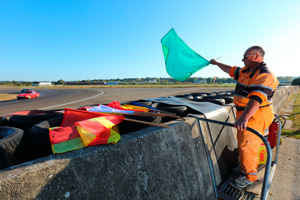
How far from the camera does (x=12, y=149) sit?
5.44ft

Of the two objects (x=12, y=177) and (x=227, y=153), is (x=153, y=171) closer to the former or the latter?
(x=12, y=177)

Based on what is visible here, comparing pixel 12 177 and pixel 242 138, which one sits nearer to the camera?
pixel 12 177

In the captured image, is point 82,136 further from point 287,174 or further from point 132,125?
point 287,174

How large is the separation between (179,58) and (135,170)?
8.87 ft

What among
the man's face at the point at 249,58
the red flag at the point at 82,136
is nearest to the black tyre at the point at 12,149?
the red flag at the point at 82,136

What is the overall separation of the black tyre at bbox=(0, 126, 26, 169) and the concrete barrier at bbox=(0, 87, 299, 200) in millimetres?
709

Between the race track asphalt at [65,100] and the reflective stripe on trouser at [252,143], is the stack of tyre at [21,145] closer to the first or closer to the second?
the reflective stripe on trouser at [252,143]

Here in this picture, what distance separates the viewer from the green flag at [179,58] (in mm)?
3408

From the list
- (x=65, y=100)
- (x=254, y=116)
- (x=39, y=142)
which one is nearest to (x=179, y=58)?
(x=254, y=116)

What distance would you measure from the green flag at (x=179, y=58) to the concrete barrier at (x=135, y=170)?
1396mm

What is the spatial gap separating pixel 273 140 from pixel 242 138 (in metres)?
1.57

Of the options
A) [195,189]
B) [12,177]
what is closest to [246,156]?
[195,189]

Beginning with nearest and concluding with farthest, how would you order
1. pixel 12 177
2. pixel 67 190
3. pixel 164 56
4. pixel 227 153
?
pixel 12 177 → pixel 67 190 → pixel 227 153 → pixel 164 56

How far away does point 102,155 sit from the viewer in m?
1.32
